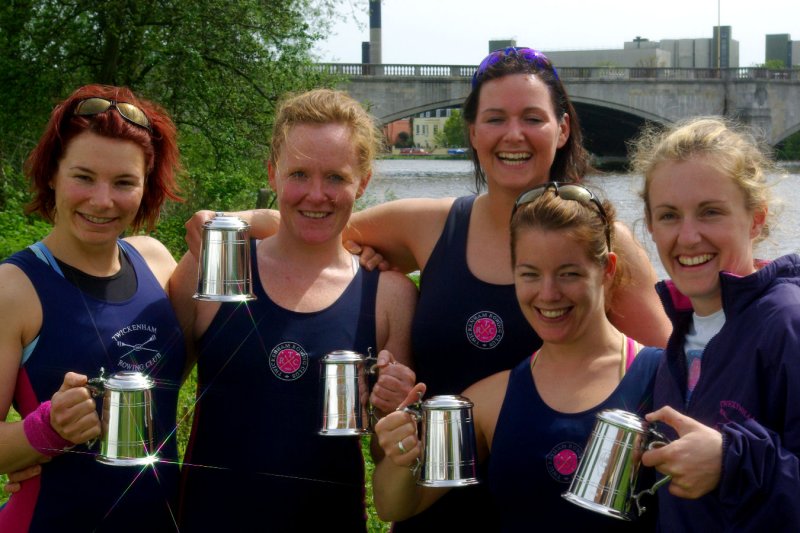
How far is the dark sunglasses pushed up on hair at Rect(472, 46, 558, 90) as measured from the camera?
146 inches

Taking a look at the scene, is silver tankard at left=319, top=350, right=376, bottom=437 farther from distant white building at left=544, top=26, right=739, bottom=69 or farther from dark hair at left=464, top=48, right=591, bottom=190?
distant white building at left=544, top=26, right=739, bottom=69

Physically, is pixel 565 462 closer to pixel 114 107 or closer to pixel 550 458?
pixel 550 458

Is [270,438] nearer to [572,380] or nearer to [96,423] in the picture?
[96,423]

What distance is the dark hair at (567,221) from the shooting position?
10.2 ft

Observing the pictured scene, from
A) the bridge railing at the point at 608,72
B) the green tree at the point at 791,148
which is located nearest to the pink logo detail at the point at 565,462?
the bridge railing at the point at 608,72

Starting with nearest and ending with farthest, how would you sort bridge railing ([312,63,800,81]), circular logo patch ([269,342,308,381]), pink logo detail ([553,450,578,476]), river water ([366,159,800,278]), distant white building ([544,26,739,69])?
pink logo detail ([553,450,578,476]), circular logo patch ([269,342,308,381]), river water ([366,159,800,278]), bridge railing ([312,63,800,81]), distant white building ([544,26,739,69])

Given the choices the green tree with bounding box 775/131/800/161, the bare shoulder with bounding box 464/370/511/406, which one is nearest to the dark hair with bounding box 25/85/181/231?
the bare shoulder with bounding box 464/370/511/406

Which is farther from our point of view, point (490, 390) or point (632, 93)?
point (632, 93)

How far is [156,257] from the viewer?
381 centimetres

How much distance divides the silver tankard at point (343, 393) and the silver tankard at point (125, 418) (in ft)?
1.79

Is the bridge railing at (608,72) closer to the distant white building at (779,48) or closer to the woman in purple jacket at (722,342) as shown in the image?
the woman in purple jacket at (722,342)

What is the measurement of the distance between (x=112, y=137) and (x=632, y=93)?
1743 inches

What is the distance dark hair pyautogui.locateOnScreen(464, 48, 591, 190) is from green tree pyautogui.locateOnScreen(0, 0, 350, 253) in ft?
39.9

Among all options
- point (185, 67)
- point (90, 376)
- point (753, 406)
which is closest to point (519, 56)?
point (753, 406)
